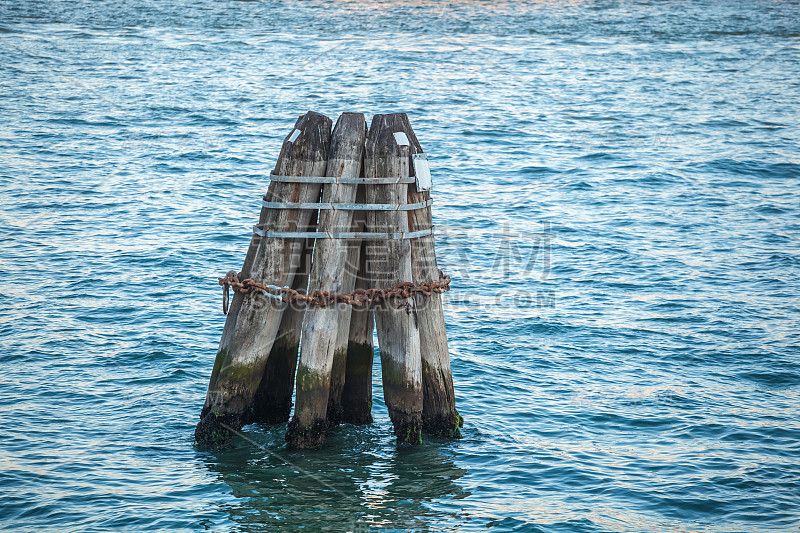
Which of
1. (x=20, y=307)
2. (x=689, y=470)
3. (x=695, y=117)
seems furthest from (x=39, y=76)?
(x=689, y=470)

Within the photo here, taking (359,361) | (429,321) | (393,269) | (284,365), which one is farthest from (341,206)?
(284,365)

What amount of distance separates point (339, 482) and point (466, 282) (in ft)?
22.7

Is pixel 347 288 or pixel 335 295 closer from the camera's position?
pixel 335 295

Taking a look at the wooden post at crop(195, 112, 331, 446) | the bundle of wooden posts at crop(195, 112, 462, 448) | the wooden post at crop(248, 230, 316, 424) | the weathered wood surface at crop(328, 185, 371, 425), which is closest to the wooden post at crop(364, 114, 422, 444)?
the bundle of wooden posts at crop(195, 112, 462, 448)

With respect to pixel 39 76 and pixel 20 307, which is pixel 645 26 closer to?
pixel 39 76

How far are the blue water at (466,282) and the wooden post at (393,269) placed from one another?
76 cm

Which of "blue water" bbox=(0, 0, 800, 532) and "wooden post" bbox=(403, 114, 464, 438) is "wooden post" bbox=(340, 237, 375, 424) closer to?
"blue water" bbox=(0, 0, 800, 532)

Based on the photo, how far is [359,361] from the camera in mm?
8922

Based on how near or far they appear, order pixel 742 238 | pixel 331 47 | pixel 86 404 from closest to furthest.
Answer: pixel 86 404
pixel 742 238
pixel 331 47

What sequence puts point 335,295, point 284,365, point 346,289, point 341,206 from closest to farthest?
1. point 335,295
2. point 341,206
3. point 346,289
4. point 284,365

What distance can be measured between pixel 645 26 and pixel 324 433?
3760 cm

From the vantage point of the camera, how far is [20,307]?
40.8ft

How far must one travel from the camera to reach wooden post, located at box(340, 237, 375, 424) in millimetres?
8461

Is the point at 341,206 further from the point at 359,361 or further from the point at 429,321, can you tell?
the point at 359,361
